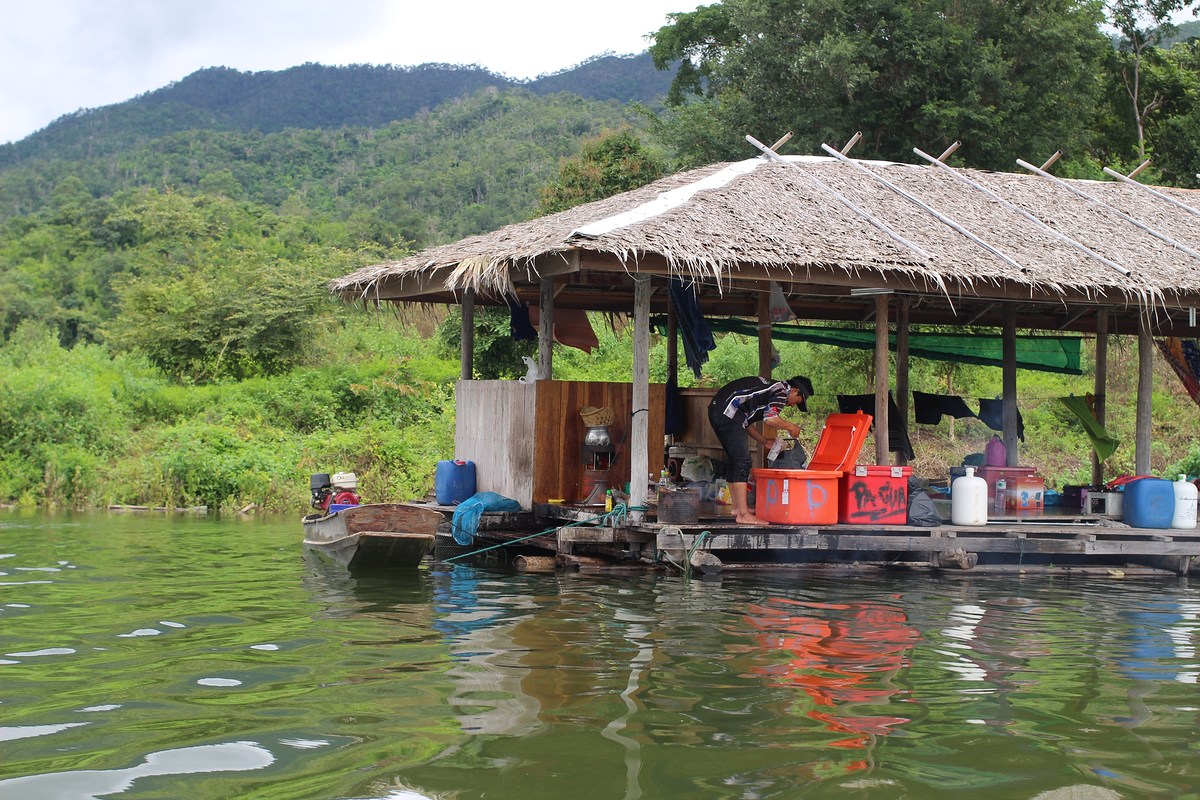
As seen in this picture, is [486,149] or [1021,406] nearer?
[1021,406]

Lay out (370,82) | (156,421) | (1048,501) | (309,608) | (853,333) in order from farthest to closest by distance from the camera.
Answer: (370,82) < (156,421) < (853,333) < (1048,501) < (309,608)

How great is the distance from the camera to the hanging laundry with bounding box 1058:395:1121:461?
553 inches

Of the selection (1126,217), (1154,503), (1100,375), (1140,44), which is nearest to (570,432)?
(1154,503)

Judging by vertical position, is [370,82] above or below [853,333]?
above

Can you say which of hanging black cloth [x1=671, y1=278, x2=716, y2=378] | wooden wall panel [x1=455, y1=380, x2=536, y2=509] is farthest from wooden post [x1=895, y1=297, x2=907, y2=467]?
wooden wall panel [x1=455, y1=380, x2=536, y2=509]

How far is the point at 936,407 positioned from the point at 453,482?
5857mm

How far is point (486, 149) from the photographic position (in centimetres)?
4866

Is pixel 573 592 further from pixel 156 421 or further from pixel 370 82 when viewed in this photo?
pixel 370 82

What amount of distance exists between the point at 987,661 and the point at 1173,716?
1449 mm

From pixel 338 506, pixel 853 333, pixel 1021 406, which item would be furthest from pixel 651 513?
pixel 1021 406

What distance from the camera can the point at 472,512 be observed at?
12391mm

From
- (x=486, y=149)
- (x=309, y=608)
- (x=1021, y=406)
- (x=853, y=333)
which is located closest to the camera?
(x=309, y=608)

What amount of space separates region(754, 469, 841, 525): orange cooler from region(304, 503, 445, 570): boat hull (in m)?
3.03

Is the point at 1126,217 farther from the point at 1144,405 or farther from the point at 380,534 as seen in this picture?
the point at 380,534
